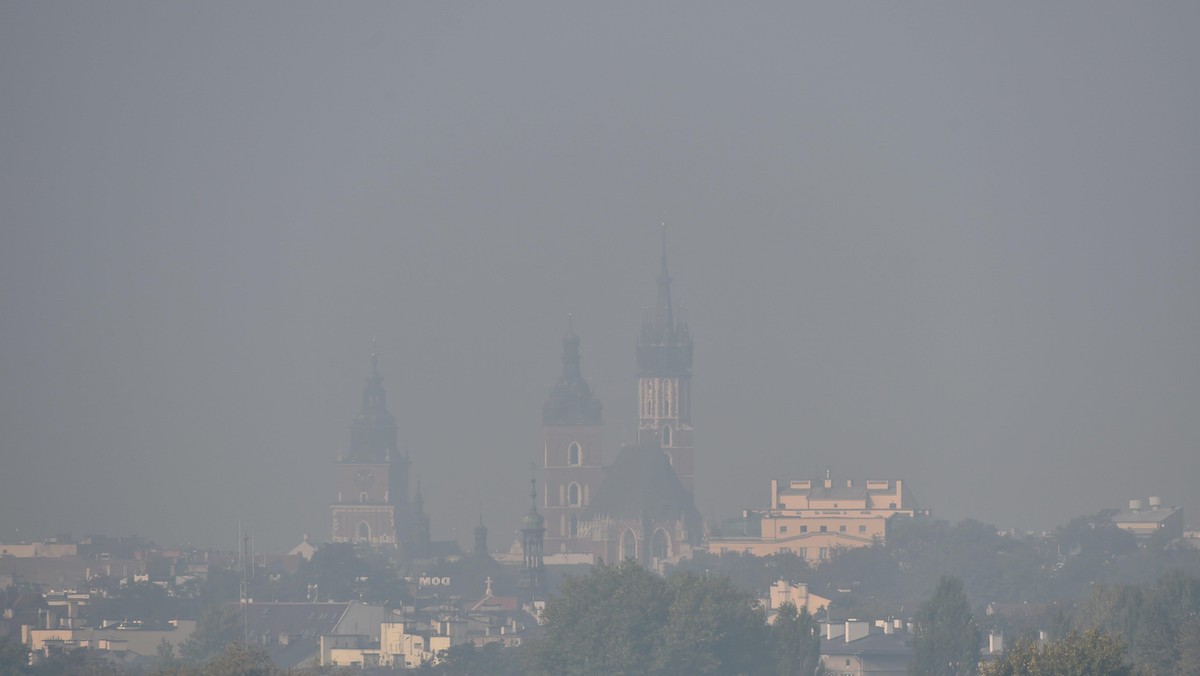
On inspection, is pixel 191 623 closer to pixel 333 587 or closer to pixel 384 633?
pixel 384 633

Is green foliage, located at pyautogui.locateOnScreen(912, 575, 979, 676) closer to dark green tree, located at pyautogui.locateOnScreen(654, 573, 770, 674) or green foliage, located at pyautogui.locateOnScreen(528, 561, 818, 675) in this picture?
green foliage, located at pyautogui.locateOnScreen(528, 561, 818, 675)

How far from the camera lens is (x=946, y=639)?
97000 millimetres

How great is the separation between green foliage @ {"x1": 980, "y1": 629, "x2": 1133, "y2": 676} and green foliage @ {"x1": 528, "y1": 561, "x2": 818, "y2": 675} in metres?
32.4

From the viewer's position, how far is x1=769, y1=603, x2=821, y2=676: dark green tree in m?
94.2

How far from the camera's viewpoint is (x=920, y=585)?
550 feet

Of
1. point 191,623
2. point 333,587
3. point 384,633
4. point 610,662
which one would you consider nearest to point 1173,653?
point 610,662

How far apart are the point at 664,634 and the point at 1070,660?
34420 millimetres

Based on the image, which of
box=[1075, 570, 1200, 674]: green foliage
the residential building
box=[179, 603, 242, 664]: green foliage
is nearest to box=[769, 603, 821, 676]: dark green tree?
box=[1075, 570, 1200, 674]: green foliage

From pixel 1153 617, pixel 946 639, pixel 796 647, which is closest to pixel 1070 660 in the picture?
pixel 1153 617

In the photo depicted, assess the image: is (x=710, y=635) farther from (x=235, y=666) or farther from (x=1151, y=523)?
(x=1151, y=523)

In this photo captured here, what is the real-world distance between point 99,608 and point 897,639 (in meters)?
45.9

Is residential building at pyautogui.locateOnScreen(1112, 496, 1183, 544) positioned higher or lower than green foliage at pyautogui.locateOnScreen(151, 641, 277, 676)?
higher

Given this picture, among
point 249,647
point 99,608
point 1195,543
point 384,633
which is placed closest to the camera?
point 249,647

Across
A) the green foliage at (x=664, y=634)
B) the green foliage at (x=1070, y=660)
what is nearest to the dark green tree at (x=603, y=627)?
the green foliage at (x=664, y=634)
